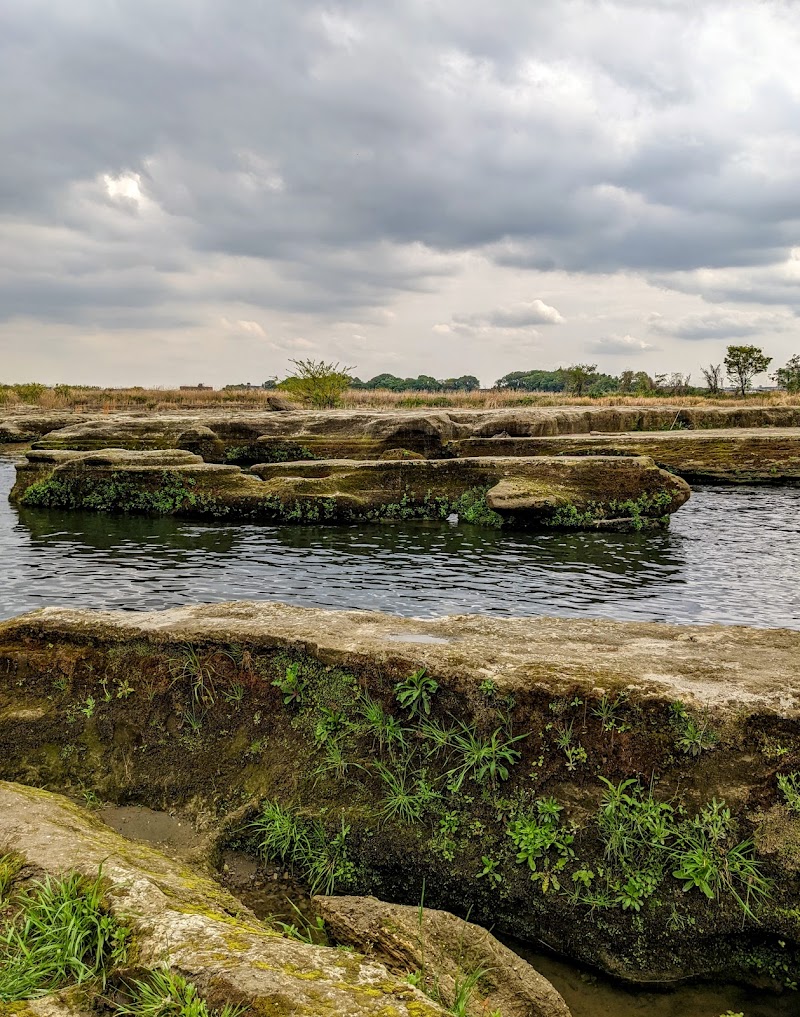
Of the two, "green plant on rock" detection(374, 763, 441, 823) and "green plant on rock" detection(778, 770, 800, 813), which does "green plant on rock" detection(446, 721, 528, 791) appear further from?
"green plant on rock" detection(778, 770, 800, 813)

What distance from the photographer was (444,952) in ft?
10.3

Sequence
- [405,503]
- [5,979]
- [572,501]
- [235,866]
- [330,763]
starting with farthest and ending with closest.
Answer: [405,503] → [572,501] → [330,763] → [235,866] → [5,979]

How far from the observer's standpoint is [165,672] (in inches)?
197

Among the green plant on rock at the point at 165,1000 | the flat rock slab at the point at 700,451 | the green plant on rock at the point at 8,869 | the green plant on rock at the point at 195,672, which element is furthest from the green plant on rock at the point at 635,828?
the flat rock slab at the point at 700,451

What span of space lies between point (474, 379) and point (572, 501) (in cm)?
11858

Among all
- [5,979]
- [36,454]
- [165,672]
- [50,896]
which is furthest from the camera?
[36,454]

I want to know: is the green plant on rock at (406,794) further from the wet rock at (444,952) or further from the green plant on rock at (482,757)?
the wet rock at (444,952)

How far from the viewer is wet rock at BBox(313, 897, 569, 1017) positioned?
293 centimetres

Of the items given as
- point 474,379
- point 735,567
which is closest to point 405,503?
point 735,567

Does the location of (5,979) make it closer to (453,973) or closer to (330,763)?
(453,973)

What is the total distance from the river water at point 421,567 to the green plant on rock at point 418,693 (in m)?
5.20

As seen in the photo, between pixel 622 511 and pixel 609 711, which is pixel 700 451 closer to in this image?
pixel 622 511

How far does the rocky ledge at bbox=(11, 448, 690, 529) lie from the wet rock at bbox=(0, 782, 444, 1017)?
496 inches

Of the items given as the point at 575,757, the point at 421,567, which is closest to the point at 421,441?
the point at 421,567
